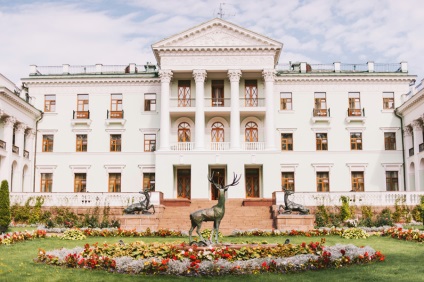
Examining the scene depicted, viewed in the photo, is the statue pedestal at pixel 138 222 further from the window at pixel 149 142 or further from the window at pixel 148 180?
the window at pixel 149 142

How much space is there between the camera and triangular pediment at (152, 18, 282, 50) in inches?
1688

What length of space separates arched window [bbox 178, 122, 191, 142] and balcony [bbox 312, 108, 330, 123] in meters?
11.4

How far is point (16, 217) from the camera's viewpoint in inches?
1384

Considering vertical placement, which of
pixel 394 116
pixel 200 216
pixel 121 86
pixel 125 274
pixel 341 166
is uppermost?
pixel 121 86

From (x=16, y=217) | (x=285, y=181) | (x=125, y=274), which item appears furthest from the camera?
(x=285, y=181)

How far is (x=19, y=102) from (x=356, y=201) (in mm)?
27946

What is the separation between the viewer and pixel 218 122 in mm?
45500

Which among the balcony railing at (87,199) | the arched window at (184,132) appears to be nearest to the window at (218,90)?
the arched window at (184,132)

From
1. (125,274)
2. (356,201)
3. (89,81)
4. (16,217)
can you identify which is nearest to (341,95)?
(356,201)

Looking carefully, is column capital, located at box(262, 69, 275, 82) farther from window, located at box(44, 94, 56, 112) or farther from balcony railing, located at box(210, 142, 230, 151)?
window, located at box(44, 94, 56, 112)

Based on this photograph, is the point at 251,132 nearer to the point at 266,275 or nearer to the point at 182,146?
the point at 182,146

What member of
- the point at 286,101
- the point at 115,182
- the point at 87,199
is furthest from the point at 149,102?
the point at 87,199

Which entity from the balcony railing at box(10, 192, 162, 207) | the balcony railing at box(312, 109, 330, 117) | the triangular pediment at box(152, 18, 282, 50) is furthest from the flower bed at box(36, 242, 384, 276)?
the balcony railing at box(312, 109, 330, 117)

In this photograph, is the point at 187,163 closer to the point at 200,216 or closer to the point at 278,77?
the point at 278,77
